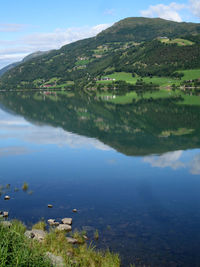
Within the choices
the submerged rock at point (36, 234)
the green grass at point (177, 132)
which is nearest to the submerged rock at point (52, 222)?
the submerged rock at point (36, 234)

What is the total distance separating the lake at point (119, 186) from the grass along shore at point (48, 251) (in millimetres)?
1183

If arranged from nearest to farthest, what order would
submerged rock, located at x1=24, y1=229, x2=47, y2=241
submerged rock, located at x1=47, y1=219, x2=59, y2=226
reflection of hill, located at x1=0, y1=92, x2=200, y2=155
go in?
submerged rock, located at x1=24, y1=229, x2=47, y2=241 → submerged rock, located at x1=47, y1=219, x2=59, y2=226 → reflection of hill, located at x1=0, y1=92, x2=200, y2=155

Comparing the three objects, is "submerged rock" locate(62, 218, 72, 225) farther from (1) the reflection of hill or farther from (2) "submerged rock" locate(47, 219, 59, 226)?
(1) the reflection of hill

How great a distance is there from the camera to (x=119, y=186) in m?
29.0

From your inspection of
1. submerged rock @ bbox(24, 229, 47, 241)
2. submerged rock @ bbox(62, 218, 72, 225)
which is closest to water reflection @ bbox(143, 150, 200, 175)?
submerged rock @ bbox(62, 218, 72, 225)

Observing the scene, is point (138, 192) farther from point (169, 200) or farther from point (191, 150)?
point (191, 150)

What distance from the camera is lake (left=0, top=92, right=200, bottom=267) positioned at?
18.6 m

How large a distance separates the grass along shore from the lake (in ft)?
3.88

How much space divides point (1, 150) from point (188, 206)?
33863 mm

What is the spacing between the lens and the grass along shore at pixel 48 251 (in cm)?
1190

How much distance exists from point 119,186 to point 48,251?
14.7 metres

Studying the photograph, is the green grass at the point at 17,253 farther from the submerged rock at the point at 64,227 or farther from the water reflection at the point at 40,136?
the water reflection at the point at 40,136

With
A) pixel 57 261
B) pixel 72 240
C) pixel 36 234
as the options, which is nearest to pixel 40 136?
pixel 36 234

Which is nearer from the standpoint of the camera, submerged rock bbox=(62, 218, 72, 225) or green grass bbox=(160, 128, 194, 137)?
submerged rock bbox=(62, 218, 72, 225)
